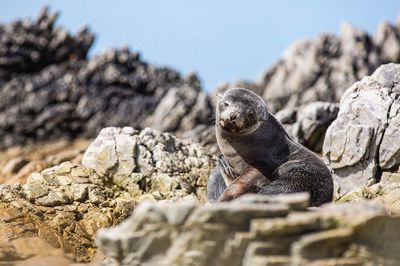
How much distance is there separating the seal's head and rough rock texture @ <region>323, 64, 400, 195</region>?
2853 millimetres

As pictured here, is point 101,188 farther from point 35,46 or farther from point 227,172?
point 35,46

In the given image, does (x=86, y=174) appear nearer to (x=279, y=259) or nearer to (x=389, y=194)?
(x=389, y=194)

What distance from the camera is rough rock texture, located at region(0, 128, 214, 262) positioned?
33.8 ft

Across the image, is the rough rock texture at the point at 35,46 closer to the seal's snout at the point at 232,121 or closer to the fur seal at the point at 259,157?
the fur seal at the point at 259,157

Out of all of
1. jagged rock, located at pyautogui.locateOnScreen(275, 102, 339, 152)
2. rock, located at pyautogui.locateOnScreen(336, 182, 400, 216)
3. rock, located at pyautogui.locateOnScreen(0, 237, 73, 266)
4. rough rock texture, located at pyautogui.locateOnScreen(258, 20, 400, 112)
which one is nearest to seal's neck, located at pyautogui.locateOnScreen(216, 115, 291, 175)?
rock, located at pyautogui.locateOnScreen(336, 182, 400, 216)

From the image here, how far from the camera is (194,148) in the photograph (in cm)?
1523

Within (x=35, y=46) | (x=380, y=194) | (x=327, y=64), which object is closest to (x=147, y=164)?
(x=380, y=194)

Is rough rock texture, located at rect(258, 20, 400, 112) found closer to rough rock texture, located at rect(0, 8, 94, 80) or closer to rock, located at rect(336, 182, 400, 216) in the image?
rough rock texture, located at rect(0, 8, 94, 80)

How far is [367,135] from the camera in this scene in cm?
1290

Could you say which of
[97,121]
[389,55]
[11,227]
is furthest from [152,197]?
[389,55]

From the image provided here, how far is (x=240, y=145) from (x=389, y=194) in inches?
112

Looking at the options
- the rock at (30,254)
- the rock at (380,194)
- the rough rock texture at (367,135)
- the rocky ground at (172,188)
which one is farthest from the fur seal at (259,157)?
the rock at (30,254)

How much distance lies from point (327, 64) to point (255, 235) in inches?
1359

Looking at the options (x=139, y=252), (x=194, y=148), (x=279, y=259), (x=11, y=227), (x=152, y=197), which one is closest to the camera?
(x=279, y=259)
